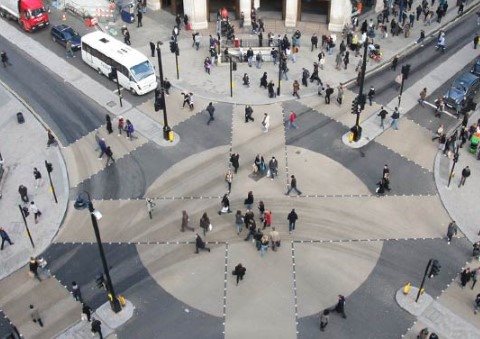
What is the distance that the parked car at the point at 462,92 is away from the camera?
1551 inches

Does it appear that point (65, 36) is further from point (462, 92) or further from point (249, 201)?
point (462, 92)

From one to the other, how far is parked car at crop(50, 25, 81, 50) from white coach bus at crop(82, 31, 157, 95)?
2.95m

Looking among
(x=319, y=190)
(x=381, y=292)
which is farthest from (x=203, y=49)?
(x=381, y=292)

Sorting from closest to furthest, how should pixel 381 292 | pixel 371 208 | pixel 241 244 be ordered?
pixel 381 292, pixel 241 244, pixel 371 208

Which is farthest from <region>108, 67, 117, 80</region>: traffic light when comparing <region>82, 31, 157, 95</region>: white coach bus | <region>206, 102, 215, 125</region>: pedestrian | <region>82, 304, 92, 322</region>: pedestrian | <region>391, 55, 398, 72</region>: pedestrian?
<region>391, 55, 398, 72</region>: pedestrian

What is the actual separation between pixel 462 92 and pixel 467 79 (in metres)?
1.61

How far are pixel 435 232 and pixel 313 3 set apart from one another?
2600cm

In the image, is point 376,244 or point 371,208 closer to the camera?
point 376,244

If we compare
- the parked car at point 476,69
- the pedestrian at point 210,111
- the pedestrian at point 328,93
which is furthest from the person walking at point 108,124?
the parked car at point 476,69

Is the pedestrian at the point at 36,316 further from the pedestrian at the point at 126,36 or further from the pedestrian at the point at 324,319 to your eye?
the pedestrian at the point at 126,36

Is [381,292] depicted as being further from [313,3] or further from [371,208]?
[313,3]

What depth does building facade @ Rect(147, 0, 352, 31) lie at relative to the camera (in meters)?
Result: 47.5

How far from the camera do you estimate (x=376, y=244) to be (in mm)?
30406

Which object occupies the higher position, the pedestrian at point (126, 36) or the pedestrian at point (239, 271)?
the pedestrian at point (126, 36)
